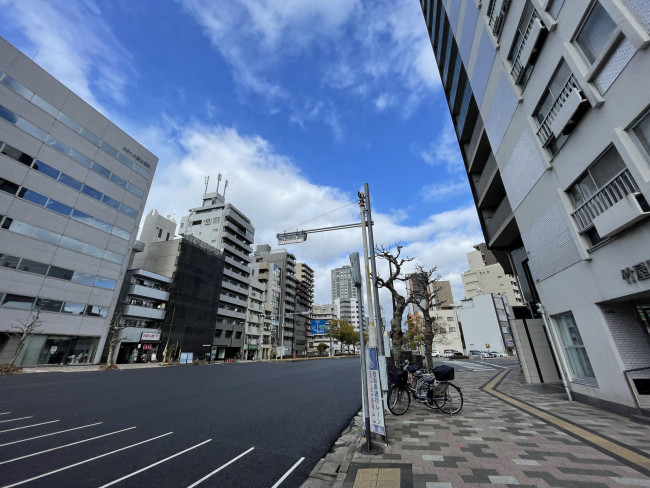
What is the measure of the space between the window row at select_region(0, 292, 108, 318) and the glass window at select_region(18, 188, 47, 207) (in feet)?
27.9

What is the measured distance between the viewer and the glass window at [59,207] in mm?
26564

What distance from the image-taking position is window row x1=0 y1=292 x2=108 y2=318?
23.5 m

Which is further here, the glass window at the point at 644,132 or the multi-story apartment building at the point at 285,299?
the multi-story apartment building at the point at 285,299

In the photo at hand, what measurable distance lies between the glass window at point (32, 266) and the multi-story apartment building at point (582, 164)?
121 ft

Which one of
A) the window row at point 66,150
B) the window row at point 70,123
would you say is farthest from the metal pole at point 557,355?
the window row at point 70,123

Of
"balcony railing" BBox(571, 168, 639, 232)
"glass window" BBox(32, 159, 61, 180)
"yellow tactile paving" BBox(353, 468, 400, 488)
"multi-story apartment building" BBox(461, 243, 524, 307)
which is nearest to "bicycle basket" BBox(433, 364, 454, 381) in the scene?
"yellow tactile paving" BBox(353, 468, 400, 488)

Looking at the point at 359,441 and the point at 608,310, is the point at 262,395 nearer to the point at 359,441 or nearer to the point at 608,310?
the point at 359,441

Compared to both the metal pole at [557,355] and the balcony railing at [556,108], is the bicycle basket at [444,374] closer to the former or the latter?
the metal pole at [557,355]

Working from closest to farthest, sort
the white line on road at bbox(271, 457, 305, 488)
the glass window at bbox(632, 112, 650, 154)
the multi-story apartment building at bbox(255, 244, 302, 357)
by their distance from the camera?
the white line on road at bbox(271, 457, 305, 488) → the glass window at bbox(632, 112, 650, 154) → the multi-story apartment building at bbox(255, 244, 302, 357)

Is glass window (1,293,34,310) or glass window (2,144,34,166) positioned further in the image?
glass window (2,144,34,166)

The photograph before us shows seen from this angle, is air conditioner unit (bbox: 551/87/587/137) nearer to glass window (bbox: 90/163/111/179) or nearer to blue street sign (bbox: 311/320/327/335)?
glass window (bbox: 90/163/111/179)

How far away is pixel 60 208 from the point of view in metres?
27.3

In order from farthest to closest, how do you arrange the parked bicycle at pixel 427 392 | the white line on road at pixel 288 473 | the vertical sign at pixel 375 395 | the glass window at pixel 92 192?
1. the glass window at pixel 92 192
2. the parked bicycle at pixel 427 392
3. the vertical sign at pixel 375 395
4. the white line on road at pixel 288 473

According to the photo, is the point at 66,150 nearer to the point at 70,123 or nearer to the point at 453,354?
the point at 70,123
